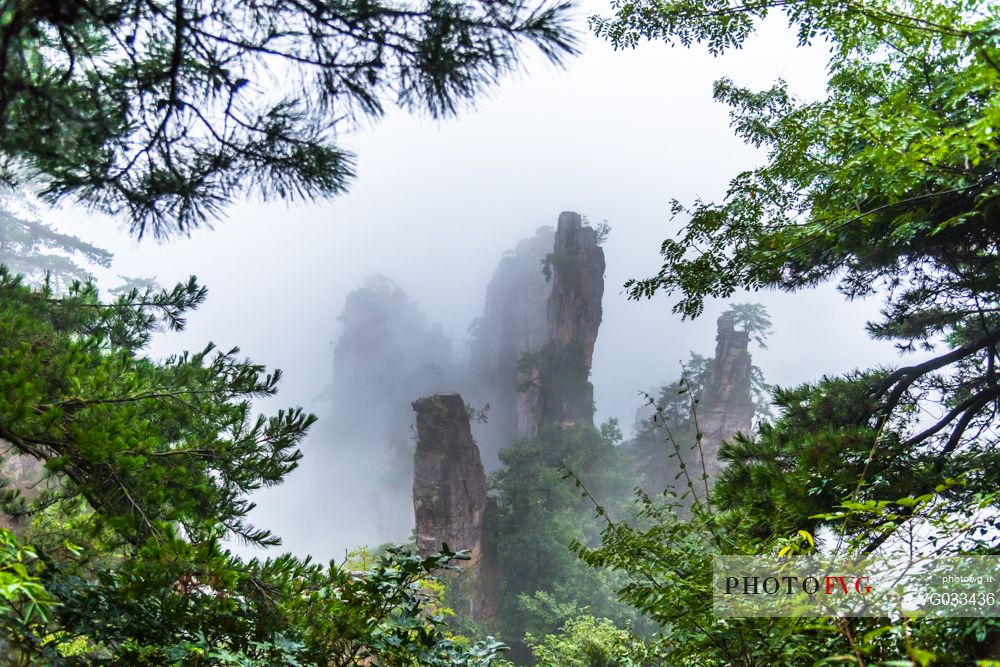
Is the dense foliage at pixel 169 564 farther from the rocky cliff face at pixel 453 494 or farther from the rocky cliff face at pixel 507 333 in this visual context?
the rocky cliff face at pixel 507 333

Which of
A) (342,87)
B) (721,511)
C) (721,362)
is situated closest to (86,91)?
(342,87)

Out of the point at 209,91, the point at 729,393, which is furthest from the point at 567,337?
the point at 209,91

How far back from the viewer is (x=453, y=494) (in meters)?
17.0

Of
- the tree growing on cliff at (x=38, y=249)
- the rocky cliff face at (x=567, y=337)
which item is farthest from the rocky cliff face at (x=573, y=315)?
the tree growing on cliff at (x=38, y=249)

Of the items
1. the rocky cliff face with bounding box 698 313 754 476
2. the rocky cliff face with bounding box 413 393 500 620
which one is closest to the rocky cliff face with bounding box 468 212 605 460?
the rocky cliff face with bounding box 698 313 754 476

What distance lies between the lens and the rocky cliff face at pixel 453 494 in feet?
54.5

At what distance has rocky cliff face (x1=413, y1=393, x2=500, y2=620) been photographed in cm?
1662

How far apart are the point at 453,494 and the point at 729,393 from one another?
14134 mm

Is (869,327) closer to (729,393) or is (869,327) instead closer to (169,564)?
(169,564)

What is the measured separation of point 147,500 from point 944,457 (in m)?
4.02

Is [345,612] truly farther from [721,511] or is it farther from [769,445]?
[769,445]

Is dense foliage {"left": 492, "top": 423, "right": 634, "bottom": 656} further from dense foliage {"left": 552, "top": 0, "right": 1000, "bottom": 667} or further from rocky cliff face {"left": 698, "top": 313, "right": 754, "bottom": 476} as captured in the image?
dense foliage {"left": 552, "top": 0, "right": 1000, "bottom": 667}

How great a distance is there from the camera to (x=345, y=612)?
2209mm

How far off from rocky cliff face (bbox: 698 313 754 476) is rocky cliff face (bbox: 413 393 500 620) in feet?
38.7
